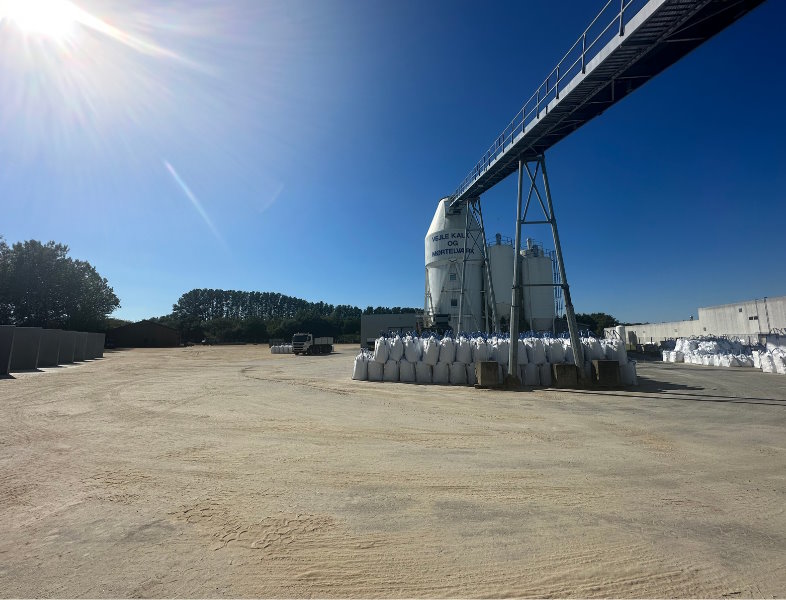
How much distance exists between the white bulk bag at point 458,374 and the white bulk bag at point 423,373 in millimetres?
894

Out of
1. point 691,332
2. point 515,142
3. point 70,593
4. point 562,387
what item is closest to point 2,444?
point 70,593

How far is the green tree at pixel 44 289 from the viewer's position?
161 ft

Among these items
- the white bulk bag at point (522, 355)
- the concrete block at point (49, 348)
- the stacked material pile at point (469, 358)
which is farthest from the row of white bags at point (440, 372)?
the concrete block at point (49, 348)

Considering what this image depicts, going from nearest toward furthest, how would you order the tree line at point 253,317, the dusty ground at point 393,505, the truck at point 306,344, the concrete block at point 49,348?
1. the dusty ground at point 393,505
2. the concrete block at point 49,348
3. the truck at point 306,344
4. the tree line at point 253,317

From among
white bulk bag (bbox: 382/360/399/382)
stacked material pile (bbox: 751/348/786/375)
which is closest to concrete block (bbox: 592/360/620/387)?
white bulk bag (bbox: 382/360/399/382)

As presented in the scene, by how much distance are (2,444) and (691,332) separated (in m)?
49.1

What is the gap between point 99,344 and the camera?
35.2 metres

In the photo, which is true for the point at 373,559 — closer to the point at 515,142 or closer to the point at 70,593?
the point at 70,593

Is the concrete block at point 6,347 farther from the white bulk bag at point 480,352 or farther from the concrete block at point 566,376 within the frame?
the concrete block at point 566,376

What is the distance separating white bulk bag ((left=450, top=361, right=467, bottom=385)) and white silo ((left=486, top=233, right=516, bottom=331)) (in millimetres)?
22493

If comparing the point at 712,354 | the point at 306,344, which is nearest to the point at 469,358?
the point at 712,354

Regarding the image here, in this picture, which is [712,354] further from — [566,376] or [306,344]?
[306,344]

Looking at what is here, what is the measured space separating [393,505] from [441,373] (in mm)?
10847

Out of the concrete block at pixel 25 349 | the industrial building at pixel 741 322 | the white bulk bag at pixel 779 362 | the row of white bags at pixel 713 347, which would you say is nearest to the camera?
the white bulk bag at pixel 779 362
